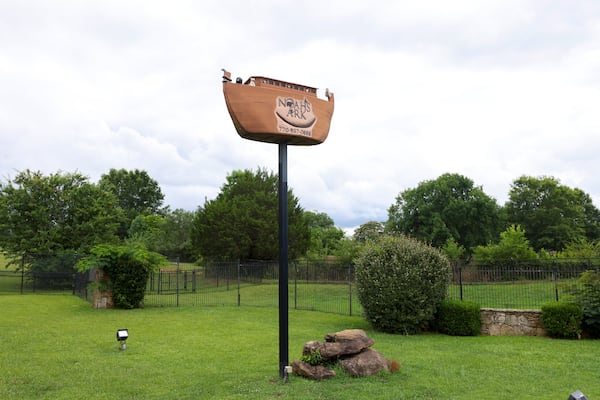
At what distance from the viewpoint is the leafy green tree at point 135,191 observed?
220 feet

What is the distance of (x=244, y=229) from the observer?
37.9 m

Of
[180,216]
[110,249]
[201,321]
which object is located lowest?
[201,321]

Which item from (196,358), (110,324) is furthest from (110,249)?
(196,358)

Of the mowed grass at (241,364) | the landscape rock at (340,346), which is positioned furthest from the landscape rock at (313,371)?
the landscape rock at (340,346)

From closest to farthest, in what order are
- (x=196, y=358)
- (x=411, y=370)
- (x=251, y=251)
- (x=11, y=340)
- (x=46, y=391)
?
(x=46, y=391) < (x=411, y=370) < (x=196, y=358) < (x=11, y=340) < (x=251, y=251)

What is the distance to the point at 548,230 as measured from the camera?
53781mm

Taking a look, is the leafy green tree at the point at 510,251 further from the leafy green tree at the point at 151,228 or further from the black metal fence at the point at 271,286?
the leafy green tree at the point at 151,228

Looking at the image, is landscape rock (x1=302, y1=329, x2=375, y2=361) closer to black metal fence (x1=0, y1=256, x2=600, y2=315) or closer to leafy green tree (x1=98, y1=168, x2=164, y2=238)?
black metal fence (x1=0, y1=256, x2=600, y2=315)

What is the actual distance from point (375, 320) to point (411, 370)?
4924 mm

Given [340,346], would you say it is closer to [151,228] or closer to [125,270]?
[125,270]

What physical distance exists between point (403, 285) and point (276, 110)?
22.8 ft

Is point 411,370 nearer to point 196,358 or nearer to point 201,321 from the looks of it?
point 196,358

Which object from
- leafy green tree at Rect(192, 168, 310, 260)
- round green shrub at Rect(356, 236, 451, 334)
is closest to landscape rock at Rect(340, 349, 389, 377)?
round green shrub at Rect(356, 236, 451, 334)

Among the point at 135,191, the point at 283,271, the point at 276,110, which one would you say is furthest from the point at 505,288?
the point at 135,191
